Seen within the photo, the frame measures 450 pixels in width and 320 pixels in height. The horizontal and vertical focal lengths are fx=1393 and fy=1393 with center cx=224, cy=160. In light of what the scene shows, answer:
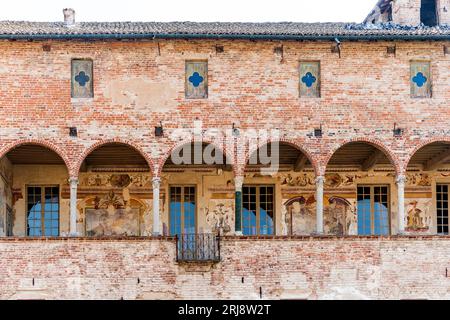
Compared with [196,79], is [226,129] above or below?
below

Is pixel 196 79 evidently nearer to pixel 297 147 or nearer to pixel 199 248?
pixel 297 147

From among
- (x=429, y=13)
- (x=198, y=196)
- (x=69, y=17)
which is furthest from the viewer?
(x=429, y=13)

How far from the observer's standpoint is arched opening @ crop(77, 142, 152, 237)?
3928 cm

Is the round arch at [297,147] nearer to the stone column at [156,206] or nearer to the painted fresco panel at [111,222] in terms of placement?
the stone column at [156,206]

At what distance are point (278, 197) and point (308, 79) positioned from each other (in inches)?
151

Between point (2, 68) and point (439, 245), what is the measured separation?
41.0 feet

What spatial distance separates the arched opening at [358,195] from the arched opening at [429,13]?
17.3ft

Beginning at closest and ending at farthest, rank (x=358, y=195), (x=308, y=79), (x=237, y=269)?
(x=237, y=269) < (x=308, y=79) < (x=358, y=195)

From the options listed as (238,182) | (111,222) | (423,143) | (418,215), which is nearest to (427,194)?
(418,215)

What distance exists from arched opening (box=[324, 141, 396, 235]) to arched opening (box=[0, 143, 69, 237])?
7.55m

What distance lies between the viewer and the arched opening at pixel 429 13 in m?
42.4

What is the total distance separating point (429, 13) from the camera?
4259 centimetres

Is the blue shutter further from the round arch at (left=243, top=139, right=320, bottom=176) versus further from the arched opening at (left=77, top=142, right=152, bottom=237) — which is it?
the arched opening at (left=77, top=142, right=152, bottom=237)

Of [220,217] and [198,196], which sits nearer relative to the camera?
[220,217]
